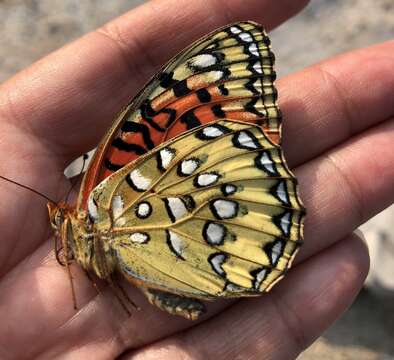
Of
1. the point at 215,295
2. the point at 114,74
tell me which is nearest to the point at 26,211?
the point at 114,74

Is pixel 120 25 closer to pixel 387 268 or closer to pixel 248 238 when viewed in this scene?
pixel 248 238

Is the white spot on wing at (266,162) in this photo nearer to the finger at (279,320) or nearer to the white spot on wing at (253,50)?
the white spot on wing at (253,50)

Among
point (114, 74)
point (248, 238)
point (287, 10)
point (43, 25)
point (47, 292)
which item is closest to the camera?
point (248, 238)

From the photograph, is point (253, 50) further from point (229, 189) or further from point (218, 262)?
point (218, 262)

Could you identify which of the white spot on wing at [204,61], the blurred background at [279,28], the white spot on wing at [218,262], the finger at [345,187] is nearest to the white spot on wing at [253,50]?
the white spot on wing at [204,61]

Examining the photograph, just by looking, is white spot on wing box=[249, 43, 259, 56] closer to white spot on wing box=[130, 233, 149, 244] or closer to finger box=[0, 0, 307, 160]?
finger box=[0, 0, 307, 160]

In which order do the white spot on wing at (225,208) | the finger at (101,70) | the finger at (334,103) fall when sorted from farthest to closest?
the finger at (334,103)
the finger at (101,70)
the white spot on wing at (225,208)

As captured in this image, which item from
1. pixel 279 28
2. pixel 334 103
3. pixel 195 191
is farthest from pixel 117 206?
pixel 279 28
